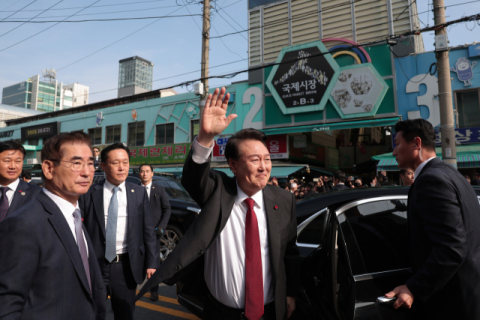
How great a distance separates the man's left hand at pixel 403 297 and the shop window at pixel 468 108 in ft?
39.5

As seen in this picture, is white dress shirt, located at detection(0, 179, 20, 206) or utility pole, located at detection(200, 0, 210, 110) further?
utility pole, located at detection(200, 0, 210, 110)

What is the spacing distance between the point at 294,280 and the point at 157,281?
93 centimetres

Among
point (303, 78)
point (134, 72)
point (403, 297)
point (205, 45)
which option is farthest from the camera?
point (134, 72)

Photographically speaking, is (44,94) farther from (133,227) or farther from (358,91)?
(133,227)

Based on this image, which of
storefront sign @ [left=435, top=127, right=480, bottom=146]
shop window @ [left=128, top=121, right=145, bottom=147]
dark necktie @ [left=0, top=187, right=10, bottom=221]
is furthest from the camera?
shop window @ [left=128, top=121, right=145, bottom=147]

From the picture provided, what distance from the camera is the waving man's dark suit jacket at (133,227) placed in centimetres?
296

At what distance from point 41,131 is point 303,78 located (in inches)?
903

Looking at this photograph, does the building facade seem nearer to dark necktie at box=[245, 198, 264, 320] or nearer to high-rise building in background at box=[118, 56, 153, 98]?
high-rise building in background at box=[118, 56, 153, 98]

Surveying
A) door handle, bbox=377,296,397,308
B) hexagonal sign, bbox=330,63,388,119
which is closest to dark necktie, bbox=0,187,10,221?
door handle, bbox=377,296,397,308

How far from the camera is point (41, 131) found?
1051 inches

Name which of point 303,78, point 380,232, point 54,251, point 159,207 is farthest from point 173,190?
point 303,78

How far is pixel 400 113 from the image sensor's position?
1234 cm

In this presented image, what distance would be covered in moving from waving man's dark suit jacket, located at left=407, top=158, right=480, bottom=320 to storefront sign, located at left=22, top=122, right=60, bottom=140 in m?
27.8

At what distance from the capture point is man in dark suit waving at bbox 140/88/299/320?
6.08ft
